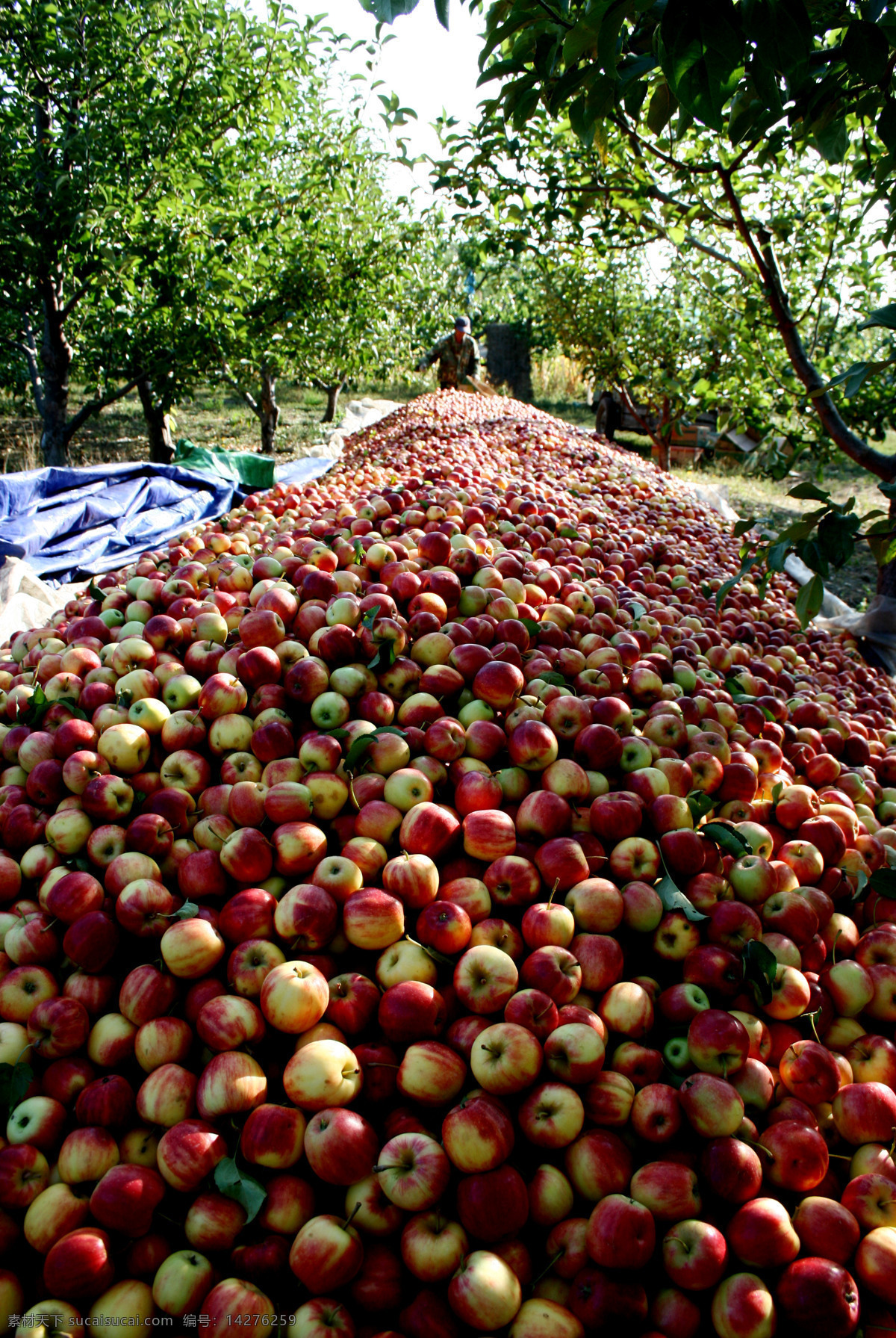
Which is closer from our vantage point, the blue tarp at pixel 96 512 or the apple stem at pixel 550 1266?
the apple stem at pixel 550 1266

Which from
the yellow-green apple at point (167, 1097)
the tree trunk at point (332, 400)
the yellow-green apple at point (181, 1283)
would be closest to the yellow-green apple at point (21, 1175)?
the yellow-green apple at point (167, 1097)

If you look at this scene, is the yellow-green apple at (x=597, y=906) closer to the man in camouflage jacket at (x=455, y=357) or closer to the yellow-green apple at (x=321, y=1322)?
the yellow-green apple at (x=321, y=1322)

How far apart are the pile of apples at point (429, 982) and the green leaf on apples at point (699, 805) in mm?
12

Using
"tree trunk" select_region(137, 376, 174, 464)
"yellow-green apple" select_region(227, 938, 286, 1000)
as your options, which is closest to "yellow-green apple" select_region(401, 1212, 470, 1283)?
"yellow-green apple" select_region(227, 938, 286, 1000)

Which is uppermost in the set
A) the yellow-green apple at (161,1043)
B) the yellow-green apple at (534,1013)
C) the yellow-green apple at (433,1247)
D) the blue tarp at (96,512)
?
the yellow-green apple at (534,1013)

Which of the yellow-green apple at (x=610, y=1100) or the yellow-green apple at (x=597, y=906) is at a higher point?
the yellow-green apple at (x=597, y=906)

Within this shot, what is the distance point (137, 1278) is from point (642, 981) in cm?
132

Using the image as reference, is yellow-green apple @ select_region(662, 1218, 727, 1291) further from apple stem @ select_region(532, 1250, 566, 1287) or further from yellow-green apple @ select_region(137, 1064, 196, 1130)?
yellow-green apple @ select_region(137, 1064, 196, 1130)

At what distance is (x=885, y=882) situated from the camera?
2.17 metres

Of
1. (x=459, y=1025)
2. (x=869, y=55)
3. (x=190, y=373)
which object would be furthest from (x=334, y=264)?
(x=459, y=1025)

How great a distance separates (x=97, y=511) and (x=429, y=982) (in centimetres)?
659

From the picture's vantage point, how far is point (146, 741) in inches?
99.0

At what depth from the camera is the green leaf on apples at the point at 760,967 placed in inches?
73.2

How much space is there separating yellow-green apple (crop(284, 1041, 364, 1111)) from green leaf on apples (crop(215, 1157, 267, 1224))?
170 millimetres
